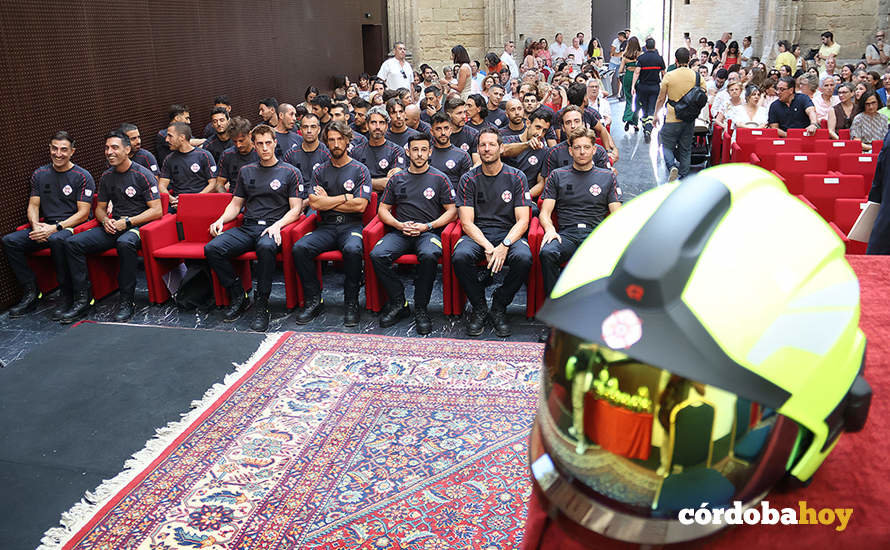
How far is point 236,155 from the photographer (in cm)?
700

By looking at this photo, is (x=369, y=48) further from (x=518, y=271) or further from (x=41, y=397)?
(x=41, y=397)

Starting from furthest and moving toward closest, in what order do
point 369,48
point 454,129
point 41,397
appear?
point 369,48, point 454,129, point 41,397

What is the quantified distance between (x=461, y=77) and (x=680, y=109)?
13.6 feet

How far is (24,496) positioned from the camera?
10.3 feet

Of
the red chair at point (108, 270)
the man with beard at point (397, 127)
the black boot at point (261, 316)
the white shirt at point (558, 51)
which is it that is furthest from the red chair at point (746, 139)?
the white shirt at point (558, 51)

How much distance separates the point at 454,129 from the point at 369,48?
969 centimetres

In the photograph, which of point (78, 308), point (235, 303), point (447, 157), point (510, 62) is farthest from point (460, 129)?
point (510, 62)

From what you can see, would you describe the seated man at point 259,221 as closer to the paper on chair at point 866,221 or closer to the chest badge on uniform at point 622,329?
the paper on chair at point 866,221

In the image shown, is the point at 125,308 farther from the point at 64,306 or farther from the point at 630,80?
the point at 630,80

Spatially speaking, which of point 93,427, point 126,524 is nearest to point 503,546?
point 126,524

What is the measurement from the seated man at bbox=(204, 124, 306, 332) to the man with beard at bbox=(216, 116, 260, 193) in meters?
0.82

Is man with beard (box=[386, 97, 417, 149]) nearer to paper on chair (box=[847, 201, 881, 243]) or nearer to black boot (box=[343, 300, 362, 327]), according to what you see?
black boot (box=[343, 300, 362, 327])

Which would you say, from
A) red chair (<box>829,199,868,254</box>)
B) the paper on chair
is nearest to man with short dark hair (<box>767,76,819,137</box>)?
red chair (<box>829,199,868,254</box>)

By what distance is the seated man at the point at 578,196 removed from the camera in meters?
5.43
